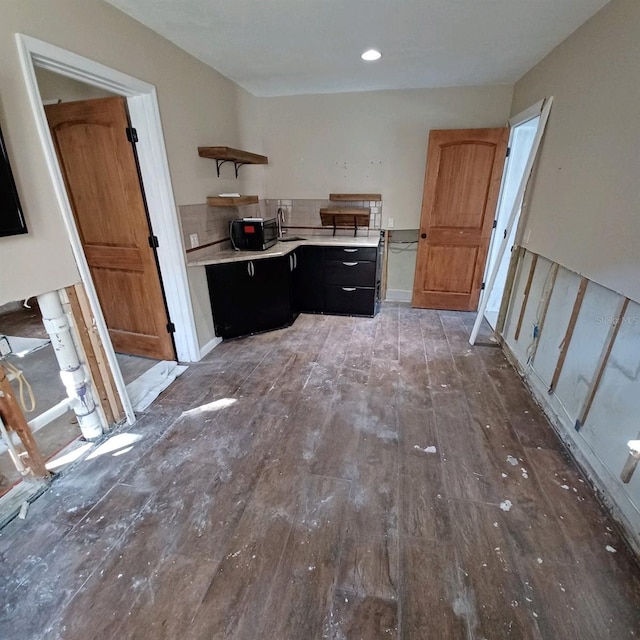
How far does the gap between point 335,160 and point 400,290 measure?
5.89 ft

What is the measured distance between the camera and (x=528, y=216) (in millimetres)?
2863

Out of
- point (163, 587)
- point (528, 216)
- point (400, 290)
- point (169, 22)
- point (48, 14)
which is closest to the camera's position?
point (163, 587)

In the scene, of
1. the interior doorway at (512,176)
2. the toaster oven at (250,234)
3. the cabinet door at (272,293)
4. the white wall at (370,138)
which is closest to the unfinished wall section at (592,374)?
the interior doorway at (512,176)

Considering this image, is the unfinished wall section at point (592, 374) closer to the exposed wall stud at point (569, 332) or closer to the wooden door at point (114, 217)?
the exposed wall stud at point (569, 332)

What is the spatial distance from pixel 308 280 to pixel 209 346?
1.37 meters

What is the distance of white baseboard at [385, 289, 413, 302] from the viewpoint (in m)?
4.39

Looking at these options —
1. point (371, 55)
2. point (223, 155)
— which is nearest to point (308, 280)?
point (223, 155)

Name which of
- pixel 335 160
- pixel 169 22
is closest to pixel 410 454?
pixel 169 22

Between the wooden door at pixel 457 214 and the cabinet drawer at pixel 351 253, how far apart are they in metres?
0.73

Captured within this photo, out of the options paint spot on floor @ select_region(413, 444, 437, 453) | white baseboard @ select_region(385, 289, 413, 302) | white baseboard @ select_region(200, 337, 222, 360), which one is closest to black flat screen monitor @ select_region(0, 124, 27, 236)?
white baseboard @ select_region(200, 337, 222, 360)

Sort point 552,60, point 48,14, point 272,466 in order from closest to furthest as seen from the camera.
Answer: point 48,14 → point 272,466 → point 552,60

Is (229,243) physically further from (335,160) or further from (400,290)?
(400,290)

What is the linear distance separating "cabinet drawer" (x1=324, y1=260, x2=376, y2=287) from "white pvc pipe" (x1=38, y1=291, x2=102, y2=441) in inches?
99.1

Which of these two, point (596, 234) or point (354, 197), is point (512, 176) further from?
point (596, 234)
